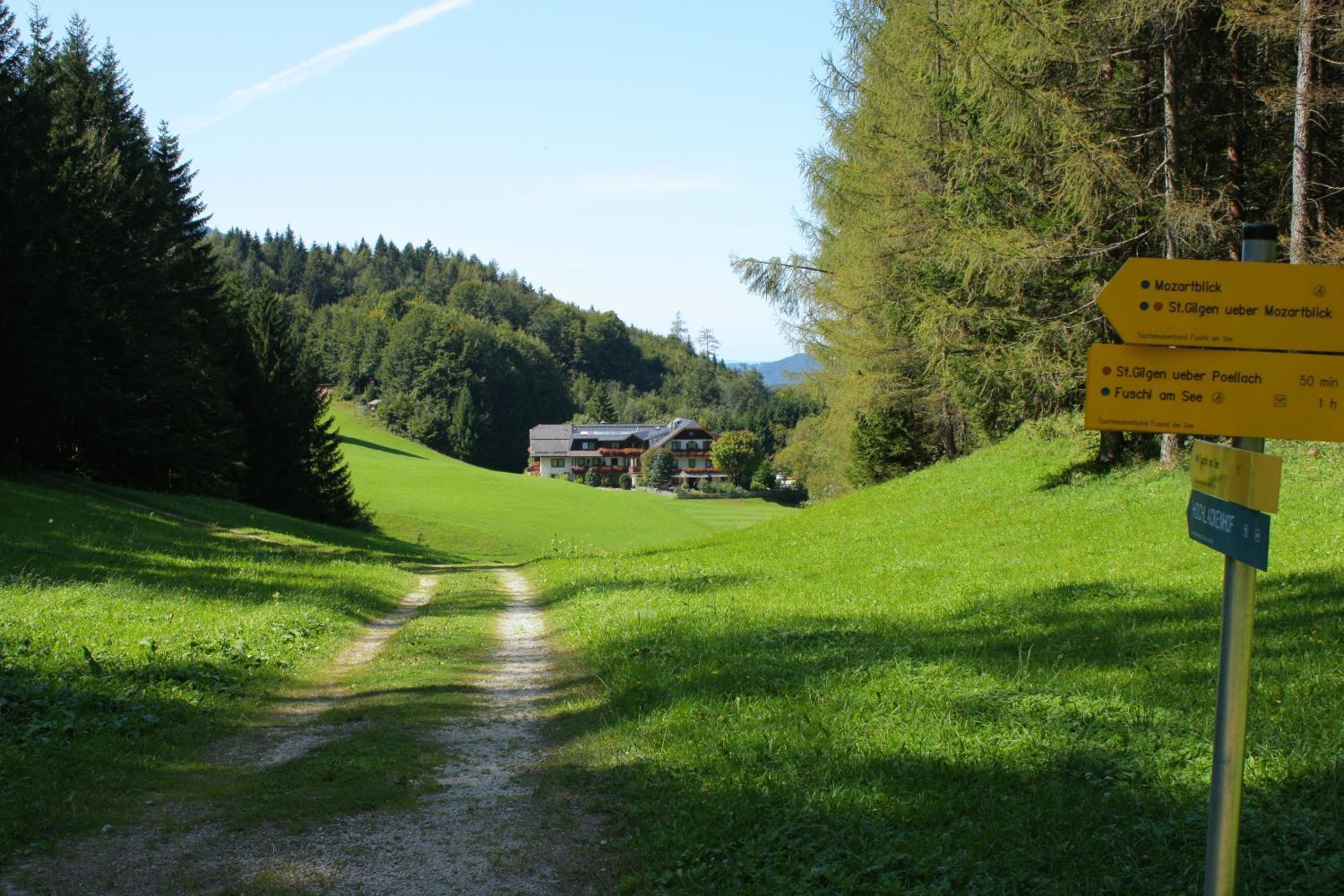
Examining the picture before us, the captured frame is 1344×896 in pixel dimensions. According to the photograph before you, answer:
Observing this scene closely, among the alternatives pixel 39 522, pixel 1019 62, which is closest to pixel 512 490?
pixel 39 522

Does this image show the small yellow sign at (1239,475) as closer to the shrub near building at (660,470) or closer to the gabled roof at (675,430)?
the shrub near building at (660,470)

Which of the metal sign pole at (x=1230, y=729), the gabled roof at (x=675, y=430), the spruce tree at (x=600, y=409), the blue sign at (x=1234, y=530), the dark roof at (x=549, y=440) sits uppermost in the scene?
the spruce tree at (x=600, y=409)

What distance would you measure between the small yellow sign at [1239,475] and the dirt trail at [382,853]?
11.3ft

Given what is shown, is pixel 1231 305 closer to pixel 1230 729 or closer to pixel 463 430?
pixel 1230 729

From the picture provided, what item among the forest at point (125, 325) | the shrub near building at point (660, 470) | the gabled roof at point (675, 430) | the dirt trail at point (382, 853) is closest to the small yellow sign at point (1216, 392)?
the dirt trail at point (382, 853)

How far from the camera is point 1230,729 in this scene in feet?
11.2

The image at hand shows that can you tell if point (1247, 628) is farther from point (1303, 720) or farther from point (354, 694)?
point (354, 694)

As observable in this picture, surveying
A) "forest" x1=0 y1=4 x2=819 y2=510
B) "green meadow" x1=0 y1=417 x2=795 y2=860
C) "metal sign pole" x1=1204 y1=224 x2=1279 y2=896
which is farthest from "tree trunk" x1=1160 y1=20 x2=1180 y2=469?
"forest" x1=0 y1=4 x2=819 y2=510

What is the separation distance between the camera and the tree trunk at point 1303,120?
627 inches

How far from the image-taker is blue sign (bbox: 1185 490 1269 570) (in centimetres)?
336

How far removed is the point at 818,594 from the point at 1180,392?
10.8m

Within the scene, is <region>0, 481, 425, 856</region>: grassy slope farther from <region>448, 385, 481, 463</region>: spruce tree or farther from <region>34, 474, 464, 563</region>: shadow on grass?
<region>448, 385, 481, 463</region>: spruce tree

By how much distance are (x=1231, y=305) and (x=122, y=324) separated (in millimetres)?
A: 37132

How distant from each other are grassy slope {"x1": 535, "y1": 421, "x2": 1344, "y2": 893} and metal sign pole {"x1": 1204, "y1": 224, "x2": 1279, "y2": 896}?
1179 mm
